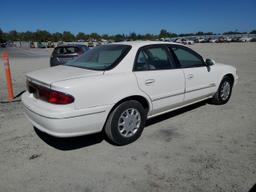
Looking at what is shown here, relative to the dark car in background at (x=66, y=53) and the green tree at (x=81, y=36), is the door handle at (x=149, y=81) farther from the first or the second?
the green tree at (x=81, y=36)

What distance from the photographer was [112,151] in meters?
3.59

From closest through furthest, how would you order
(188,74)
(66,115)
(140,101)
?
(66,115), (140,101), (188,74)

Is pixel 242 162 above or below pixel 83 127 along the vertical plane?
below

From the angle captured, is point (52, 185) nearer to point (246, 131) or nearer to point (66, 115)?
point (66, 115)

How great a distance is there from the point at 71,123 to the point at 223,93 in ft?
13.2

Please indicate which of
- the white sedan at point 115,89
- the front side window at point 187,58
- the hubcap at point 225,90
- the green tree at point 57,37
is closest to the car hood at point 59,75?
the white sedan at point 115,89

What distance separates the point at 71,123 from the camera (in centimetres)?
311

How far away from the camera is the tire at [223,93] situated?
219 inches

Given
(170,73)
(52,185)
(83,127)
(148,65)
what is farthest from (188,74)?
(52,185)

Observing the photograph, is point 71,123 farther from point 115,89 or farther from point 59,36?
point 59,36

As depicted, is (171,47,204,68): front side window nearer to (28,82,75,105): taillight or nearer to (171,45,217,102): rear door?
(171,45,217,102): rear door

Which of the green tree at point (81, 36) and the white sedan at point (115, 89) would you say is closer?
the white sedan at point (115, 89)

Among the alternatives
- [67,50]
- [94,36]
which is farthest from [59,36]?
[67,50]

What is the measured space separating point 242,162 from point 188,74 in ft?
6.21
